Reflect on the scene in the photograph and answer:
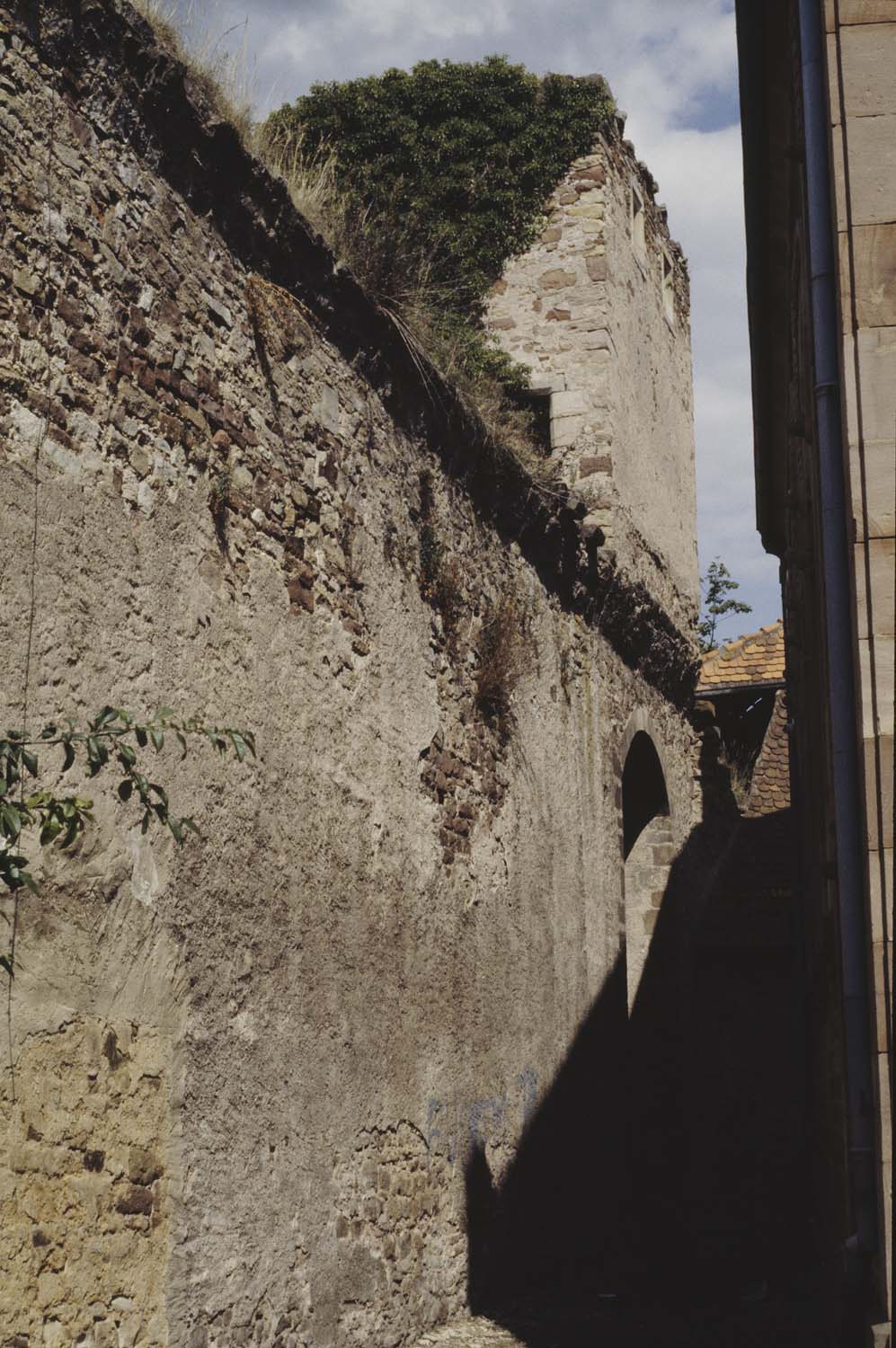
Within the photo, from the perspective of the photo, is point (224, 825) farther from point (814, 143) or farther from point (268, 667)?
point (814, 143)

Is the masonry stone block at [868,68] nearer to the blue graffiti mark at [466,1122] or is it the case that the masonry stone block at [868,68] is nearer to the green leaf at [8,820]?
the green leaf at [8,820]

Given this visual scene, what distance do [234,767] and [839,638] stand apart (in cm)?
222

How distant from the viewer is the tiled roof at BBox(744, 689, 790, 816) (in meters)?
13.9

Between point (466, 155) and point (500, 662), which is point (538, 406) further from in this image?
point (500, 662)

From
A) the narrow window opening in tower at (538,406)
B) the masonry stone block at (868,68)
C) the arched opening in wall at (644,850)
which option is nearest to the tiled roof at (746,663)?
the arched opening in wall at (644,850)

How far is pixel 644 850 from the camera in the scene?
43.2 ft

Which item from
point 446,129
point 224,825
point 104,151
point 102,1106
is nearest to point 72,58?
point 104,151

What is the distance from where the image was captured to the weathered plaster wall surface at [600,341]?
1180 cm

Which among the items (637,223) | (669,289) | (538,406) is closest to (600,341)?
(538,406)

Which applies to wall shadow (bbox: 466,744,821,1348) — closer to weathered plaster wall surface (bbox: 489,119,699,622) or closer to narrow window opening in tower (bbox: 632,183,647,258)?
weathered plaster wall surface (bbox: 489,119,699,622)

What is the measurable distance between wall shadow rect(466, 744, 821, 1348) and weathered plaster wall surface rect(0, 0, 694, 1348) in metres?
0.59

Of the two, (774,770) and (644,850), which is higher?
(774,770)

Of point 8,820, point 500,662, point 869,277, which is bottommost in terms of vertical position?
point 8,820

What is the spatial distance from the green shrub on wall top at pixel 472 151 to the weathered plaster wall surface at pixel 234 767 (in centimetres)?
459
